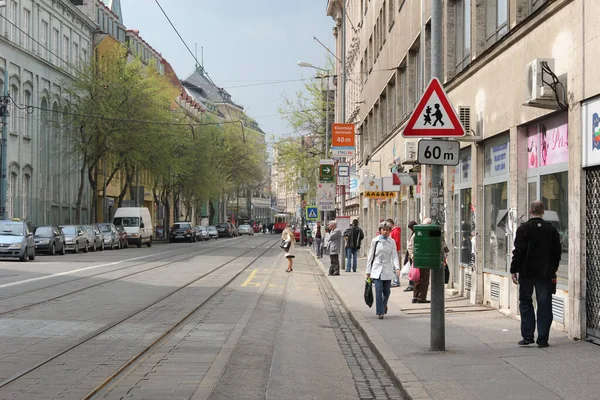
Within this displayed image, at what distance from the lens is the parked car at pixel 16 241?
32.9 meters

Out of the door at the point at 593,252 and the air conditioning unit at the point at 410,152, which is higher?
the air conditioning unit at the point at 410,152

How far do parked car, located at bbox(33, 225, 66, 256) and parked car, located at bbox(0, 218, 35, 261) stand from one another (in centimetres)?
451

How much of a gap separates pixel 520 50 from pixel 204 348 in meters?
6.55

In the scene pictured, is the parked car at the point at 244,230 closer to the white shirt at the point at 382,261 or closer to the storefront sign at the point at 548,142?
the white shirt at the point at 382,261

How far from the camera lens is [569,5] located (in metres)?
11.3

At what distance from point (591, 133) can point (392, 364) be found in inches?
147

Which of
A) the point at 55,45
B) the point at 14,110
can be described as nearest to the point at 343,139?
the point at 14,110

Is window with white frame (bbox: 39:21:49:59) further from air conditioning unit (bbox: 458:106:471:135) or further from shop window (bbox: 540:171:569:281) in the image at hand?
shop window (bbox: 540:171:569:281)

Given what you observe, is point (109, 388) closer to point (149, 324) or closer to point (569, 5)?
point (149, 324)

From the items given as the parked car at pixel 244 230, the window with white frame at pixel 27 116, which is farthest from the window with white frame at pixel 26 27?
the parked car at pixel 244 230

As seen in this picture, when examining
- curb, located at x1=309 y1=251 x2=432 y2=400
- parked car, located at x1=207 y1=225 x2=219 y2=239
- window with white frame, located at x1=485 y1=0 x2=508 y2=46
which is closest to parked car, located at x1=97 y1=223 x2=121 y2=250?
parked car, located at x1=207 y1=225 x2=219 y2=239

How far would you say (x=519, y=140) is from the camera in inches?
543

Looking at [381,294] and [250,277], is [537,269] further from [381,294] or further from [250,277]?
[250,277]

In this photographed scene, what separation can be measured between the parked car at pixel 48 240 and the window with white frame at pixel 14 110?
1148 centimetres
